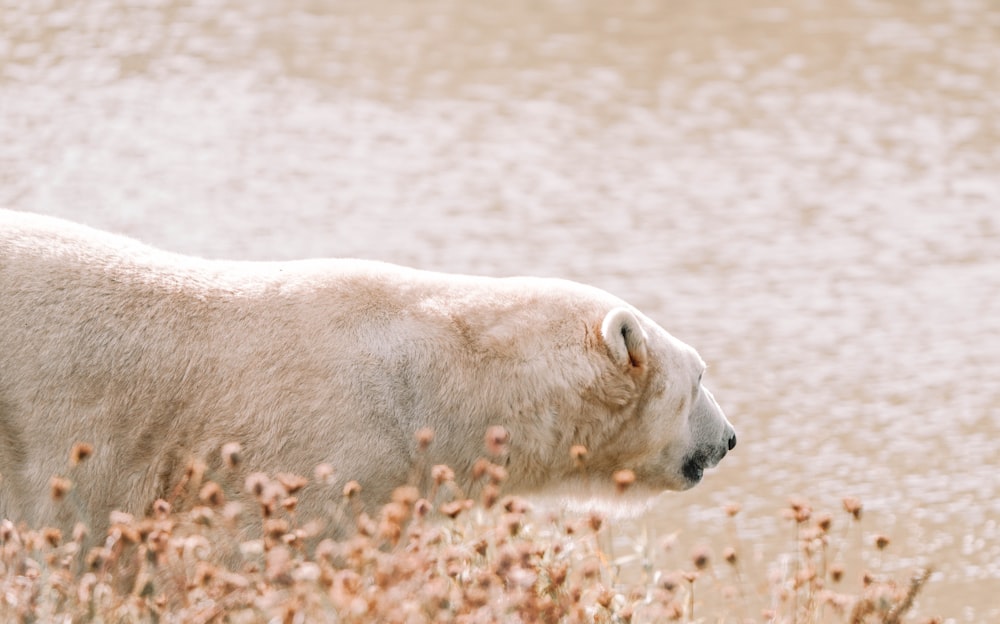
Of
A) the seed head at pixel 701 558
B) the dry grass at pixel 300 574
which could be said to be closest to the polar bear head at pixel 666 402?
the dry grass at pixel 300 574

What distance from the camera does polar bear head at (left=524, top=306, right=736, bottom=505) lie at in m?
4.72

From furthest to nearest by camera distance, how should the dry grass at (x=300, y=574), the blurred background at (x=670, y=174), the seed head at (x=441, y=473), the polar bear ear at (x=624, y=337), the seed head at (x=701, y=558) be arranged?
1. the blurred background at (x=670, y=174)
2. the polar bear ear at (x=624, y=337)
3. the seed head at (x=441, y=473)
4. the seed head at (x=701, y=558)
5. the dry grass at (x=300, y=574)

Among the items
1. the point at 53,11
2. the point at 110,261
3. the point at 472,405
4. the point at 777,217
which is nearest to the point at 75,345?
the point at 110,261

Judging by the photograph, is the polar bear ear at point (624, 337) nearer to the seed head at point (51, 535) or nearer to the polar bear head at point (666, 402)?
the polar bear head at point (666, 402)

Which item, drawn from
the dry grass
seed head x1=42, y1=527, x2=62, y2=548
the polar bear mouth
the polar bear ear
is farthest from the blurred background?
seed head x1=42, y1=527, x2=62, y2=548

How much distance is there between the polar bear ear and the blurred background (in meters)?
1.59

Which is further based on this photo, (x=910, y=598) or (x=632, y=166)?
(x=632, y=166)

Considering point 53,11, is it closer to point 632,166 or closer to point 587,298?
point 632,166

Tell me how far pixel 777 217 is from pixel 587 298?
15.9 feet

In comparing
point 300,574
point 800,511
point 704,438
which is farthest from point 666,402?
point 300,574

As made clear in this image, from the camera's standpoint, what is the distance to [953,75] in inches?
468

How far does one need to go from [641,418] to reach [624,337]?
30cm

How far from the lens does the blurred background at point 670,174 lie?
23.1 ft

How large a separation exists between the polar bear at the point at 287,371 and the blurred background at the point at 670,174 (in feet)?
5.36
